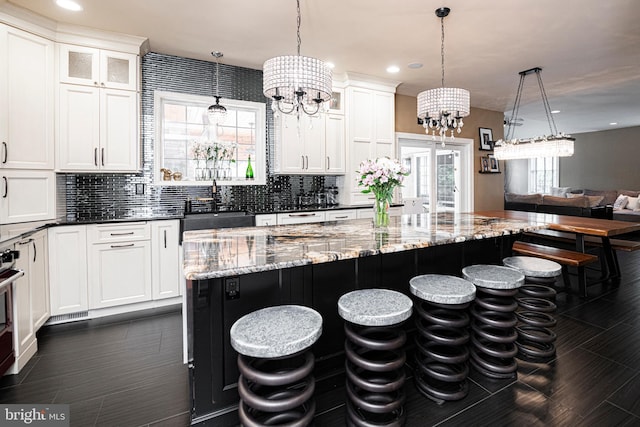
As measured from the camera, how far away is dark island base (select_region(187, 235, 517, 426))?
158 cm

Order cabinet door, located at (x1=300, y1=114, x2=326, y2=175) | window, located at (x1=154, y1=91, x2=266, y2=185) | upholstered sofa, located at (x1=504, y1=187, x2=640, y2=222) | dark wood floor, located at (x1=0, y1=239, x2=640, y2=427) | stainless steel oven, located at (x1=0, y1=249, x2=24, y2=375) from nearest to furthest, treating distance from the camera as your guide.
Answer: dark wood floor, located at (x1=0, y1=239, x2=640, y2=427), stainless steel oven, located at (x1=0, y1=249, x2=24, y2=375), window, located at (x1=154, y1=91, x2=266, y2=185), cabinet door, located at (x1=300, y1=114, x2=326, y2=175), upholstered sofa, located at (x1=504, y1=187, x2=640, y2=222)

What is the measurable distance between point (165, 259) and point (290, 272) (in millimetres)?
2161

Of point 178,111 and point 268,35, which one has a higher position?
point 268,35

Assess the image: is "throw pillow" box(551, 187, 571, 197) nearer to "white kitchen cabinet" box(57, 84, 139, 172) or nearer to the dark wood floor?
the dark wood floor

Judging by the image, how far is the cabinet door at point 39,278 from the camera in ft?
8.25

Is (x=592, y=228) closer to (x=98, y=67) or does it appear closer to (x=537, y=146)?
(x=537, y=146)

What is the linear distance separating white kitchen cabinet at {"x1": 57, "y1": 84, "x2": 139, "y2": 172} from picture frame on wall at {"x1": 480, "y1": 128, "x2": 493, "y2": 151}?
5952 millimetres

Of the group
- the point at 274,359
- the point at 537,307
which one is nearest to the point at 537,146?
the point at 537,307

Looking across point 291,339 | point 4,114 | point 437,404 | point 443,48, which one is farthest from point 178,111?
point 437,404

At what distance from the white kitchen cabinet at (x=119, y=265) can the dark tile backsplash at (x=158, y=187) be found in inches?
18.0

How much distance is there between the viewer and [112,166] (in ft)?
10.7

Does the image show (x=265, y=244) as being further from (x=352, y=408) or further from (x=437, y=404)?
(x=437, y=404)

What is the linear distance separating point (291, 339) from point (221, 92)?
11.9 feet

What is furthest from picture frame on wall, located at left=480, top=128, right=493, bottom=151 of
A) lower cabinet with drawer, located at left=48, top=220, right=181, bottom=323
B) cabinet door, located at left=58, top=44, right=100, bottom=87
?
cabinet door, located at left=58, top=44, right=100, bottom=87
